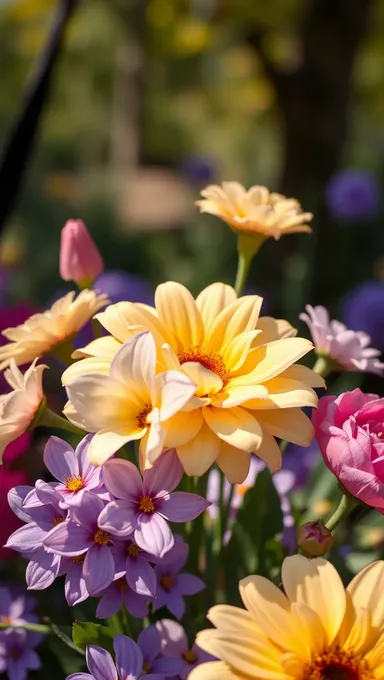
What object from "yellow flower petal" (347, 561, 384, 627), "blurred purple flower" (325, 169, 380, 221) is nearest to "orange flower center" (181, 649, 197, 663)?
"yellow flower petal" (347, 561, 384, 627)

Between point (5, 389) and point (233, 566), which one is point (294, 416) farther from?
point (5, 389)

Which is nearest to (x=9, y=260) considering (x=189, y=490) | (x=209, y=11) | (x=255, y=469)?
(x=209, y=11)

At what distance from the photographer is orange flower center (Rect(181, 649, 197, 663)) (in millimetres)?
334

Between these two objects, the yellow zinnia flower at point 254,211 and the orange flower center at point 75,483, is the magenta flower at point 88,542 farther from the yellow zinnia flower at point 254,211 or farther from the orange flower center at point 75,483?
the yellow zinnia flower at point 254,211

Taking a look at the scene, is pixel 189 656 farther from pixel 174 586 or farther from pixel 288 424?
pixel 288 424

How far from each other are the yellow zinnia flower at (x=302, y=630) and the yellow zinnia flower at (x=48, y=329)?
0.15 m

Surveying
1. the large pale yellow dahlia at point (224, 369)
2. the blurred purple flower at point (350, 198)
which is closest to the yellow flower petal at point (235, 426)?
the large pale yellow dahlia at point (224, 369)

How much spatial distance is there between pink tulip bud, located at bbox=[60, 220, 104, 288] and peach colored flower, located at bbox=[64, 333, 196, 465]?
15cm

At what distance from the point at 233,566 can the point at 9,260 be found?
115 centimetres

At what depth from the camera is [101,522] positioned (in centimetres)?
26

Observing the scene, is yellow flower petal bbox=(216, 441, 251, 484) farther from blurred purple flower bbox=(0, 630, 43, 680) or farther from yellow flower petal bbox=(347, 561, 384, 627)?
blurred purple flower bbox=(0, 630, 43, 680)

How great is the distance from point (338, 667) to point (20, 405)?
165mm

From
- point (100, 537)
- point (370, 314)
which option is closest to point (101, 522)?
point (100, 537)

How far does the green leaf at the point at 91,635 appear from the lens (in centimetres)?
30
